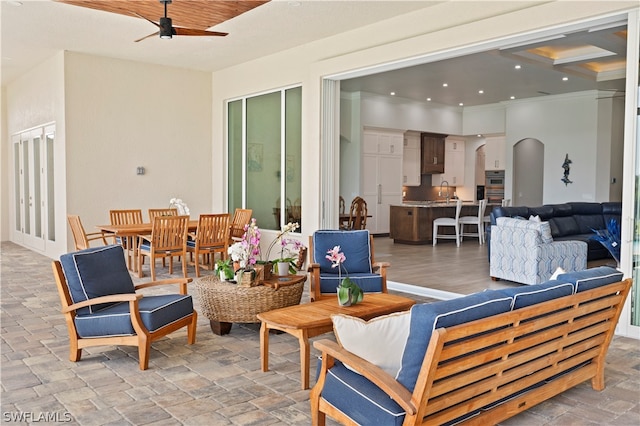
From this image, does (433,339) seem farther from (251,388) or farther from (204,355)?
(204,355)

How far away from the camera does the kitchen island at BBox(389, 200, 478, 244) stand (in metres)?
11.5

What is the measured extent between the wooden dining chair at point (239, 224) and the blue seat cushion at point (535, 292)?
235 inches

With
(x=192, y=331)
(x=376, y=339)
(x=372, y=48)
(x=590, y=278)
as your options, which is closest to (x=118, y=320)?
(x=192, y=331)

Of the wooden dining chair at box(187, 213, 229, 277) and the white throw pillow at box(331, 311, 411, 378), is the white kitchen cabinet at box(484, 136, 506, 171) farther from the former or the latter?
the white throw pillow at box(331, 311, 411, 378)

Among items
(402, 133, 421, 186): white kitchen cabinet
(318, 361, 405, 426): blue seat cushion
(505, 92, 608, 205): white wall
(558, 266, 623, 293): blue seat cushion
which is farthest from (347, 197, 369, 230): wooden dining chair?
(318, 361, 405, 426): blue seat cushion

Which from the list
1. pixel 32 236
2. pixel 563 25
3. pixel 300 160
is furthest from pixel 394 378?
pixel 32 236

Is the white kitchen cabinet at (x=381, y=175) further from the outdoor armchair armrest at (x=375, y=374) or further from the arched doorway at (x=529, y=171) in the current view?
the outdoor armchair armrest at (x=375, y=374)

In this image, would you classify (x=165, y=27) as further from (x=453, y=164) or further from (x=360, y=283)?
(x=453, y=164)

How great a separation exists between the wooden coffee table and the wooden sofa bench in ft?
2.49

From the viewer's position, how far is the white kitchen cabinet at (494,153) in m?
14.3

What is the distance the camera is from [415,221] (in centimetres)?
1145

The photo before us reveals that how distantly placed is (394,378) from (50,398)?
2.17m

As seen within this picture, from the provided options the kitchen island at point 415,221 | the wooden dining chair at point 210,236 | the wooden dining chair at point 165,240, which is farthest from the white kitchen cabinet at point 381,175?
the wooden dining chair at point 165,240

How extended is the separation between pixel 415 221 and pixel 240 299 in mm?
7491
